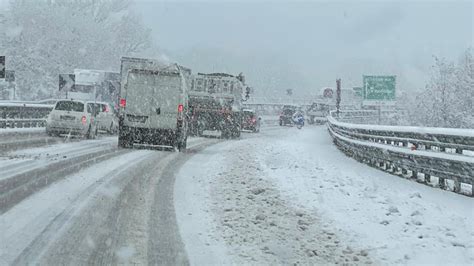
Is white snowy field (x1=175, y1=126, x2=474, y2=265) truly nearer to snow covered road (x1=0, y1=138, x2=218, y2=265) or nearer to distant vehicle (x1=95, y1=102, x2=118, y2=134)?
snow covered road (x1=0, y1=138, x2=218, y2=265)

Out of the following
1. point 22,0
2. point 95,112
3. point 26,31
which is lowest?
point 95,112

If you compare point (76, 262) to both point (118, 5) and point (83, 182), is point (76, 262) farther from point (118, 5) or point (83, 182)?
point (118, 5)

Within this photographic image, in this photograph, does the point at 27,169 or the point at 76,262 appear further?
the point at 27,169

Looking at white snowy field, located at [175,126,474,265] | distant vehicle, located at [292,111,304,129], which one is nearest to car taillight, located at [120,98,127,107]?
white snowy field, located at [175,126,474,265]

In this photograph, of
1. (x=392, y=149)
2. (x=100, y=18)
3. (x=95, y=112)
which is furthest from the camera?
(x=100, y=18)

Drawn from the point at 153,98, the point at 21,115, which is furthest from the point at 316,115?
the point at 153,98

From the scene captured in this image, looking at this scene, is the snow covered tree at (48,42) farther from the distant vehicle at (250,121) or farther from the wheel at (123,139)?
the wheel at (123,139)

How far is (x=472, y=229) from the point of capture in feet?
22.7

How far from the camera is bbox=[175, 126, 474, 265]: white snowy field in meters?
6.29

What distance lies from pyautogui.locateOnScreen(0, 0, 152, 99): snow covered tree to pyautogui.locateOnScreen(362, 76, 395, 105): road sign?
114 feet

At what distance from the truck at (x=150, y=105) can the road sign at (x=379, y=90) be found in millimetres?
31385

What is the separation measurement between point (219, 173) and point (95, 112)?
46.3 feet

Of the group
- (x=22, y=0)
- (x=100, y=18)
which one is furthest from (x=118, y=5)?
(x=22, y=0)

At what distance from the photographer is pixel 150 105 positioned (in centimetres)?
1869
